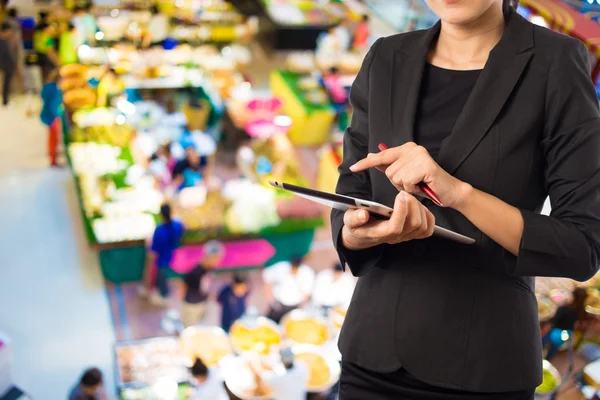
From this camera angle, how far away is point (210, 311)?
23.4 ft

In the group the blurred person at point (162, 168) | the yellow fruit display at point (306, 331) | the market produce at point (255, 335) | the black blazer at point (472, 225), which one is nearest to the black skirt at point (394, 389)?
the black blazer at point (472, 225)

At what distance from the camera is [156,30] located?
1092 cm

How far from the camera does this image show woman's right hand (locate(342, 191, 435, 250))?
1.31 meters

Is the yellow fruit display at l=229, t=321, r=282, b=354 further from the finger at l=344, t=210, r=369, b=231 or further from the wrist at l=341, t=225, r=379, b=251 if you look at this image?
the finger at l=344, t=210, r=369, b=231

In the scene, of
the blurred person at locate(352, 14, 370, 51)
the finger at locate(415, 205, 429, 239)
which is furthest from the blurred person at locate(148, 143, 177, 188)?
the finger at locate(415, 205, 429, 239)

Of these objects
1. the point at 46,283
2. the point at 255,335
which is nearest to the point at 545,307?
the point at 255,335

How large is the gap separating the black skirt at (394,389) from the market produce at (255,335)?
4.09 metres

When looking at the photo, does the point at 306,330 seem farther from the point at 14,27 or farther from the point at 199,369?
the point at 14,27

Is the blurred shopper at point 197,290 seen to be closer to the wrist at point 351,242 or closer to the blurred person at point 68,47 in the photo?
the blurred person at point 68,47

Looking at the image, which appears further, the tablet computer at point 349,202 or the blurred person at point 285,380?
the blurred person at point 285,380

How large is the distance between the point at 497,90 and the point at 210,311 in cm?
595

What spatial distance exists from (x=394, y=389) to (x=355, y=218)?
451 millimetres

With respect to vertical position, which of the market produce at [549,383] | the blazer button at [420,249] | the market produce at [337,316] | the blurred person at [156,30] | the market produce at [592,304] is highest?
the blazer button at [420,249]

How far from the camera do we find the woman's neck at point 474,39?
61.6 inches
